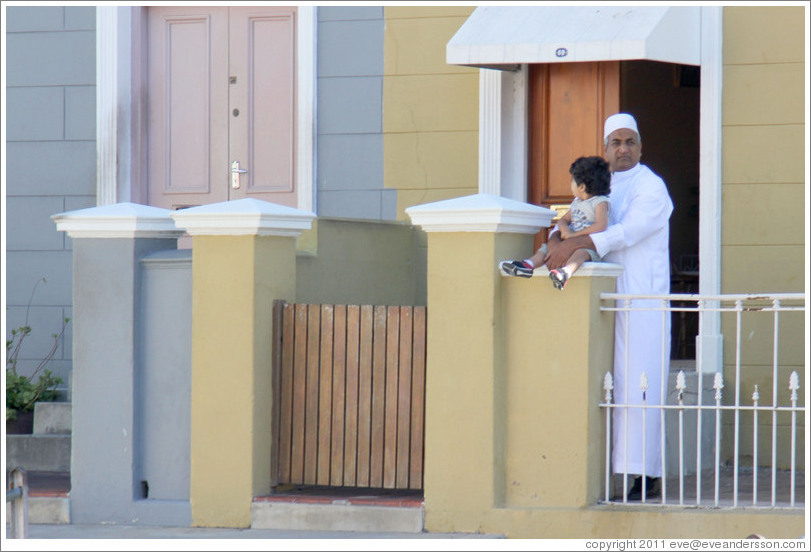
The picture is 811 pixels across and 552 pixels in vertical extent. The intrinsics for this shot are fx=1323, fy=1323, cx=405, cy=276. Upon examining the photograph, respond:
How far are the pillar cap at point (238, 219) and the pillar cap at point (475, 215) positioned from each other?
0.70m

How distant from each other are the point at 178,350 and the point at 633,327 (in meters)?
2.29

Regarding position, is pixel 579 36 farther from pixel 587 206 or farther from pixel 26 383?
pixel 26 383

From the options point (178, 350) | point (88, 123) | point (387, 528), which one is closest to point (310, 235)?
point (178, 350)

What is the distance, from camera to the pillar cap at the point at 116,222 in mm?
6770

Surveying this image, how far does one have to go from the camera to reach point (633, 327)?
638 centimetres

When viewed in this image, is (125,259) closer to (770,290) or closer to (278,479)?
(278,479)

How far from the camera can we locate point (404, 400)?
646 cm

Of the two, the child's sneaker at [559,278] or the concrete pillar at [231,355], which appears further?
the concrete pillar at [231,355]

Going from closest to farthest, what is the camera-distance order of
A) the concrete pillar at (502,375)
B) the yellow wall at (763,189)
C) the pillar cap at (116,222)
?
the concrete pillar at (502,375) < the pillar cap at (116,222) < the yellow wall at (763,189)

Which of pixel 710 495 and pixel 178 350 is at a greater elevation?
pixel 178 350

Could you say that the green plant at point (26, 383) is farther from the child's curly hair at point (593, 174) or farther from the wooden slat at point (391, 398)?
the child's curly hair at point (593, 174)

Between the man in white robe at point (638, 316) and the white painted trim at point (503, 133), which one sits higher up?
the white painted trim at point (503, 133)

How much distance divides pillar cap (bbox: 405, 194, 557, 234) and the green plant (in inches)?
125

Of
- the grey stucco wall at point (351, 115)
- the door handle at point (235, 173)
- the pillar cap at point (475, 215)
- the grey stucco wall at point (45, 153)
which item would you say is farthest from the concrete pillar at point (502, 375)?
the grey stucco wall at point (45, 153)
